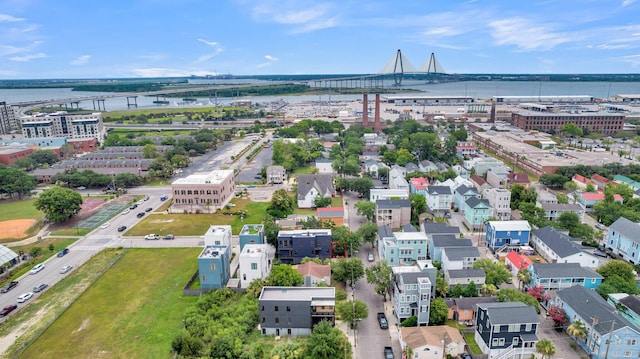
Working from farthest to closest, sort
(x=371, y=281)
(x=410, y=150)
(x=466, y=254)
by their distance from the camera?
(x=410, y=150) < (x=466, y=254) < (x=371, y=281)

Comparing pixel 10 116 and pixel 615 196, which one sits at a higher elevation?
pixel 10 116

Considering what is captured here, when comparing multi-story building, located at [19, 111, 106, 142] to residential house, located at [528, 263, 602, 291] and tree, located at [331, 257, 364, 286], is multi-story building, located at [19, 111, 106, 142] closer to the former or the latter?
tree, located at [331, 257, 364, 286]

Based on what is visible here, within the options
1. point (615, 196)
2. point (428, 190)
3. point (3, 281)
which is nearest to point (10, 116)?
point (3, 281)

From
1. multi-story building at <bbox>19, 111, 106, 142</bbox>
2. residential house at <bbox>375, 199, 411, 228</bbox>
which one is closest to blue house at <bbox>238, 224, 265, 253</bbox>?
residential house at <bbox>375, 199, 411, 228</bbox>

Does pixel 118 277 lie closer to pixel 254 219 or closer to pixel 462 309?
pixel 254 219

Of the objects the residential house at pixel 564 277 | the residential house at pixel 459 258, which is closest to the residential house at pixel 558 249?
the residential house at pixel 564 277

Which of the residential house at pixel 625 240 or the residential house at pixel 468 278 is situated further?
the residential house at pixel 625 240

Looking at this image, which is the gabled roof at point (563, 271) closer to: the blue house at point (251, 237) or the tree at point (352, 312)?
the tree at point (352, 312)

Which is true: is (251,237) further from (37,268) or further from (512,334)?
(512,334)
